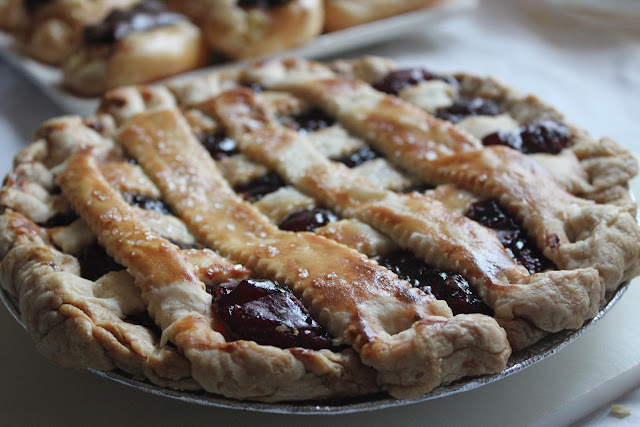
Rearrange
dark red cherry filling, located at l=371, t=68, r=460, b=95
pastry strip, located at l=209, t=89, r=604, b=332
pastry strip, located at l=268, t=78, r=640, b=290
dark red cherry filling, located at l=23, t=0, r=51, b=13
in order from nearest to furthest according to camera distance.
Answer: pastry strip, located at l=209, t=89, r=604, b=332 < pastry strip, located at l=268, t=78, r=640, b=290 < dark red cherry filling, located at l=371, t=68, r=460, b=95 < dark red cherry filling, located at l=23, t=0, r=51, b=13

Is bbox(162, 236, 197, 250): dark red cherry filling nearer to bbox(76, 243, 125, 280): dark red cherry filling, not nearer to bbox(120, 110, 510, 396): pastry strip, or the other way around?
bbox(120, 110, 510, 396): pastry strip

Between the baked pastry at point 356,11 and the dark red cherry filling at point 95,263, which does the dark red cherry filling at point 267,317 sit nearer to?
the dark red cherry filling at point 95,263

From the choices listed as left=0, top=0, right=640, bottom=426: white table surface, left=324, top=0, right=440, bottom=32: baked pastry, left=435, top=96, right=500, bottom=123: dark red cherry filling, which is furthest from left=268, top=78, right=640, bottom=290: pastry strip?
left=324, top=0, right=440, bottom=32: baked pastry

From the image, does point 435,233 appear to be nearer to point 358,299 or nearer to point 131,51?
point 358,299

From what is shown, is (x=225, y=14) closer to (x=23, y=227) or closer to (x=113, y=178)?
(x=113, y=178)

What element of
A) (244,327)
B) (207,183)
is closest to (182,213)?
(207,183)
